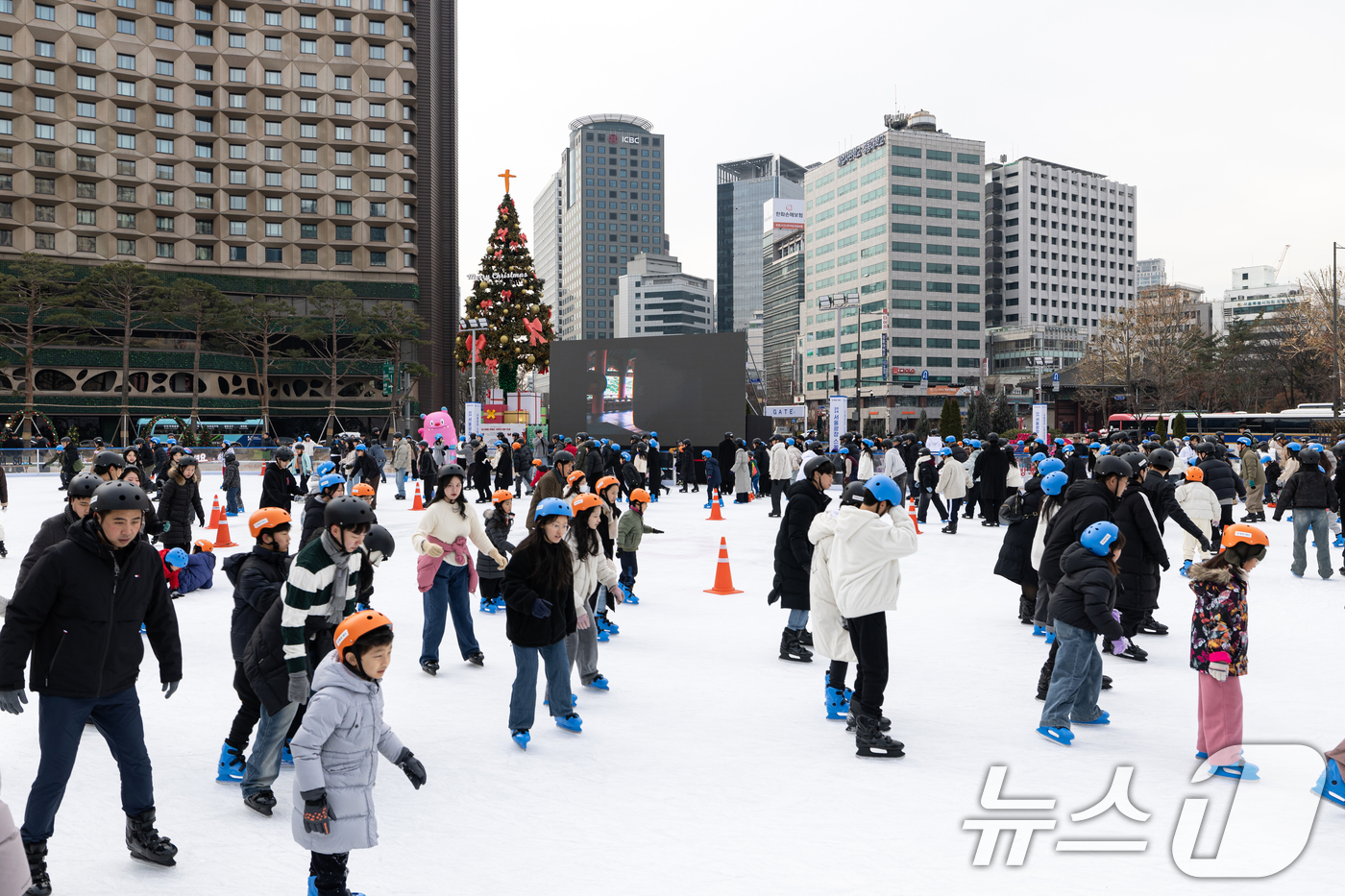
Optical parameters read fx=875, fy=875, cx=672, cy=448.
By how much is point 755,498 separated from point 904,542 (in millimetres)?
18521

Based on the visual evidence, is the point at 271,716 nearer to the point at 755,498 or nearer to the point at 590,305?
the point at 755,498

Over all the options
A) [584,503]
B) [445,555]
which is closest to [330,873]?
[584,503]

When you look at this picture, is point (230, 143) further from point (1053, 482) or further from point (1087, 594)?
point (1087, 594)

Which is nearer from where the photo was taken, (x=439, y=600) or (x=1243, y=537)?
(x=1243, y=537)

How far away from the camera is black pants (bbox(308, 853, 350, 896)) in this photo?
3080 millimetres

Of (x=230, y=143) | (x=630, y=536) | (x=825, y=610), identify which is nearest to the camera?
(x=825, y=610)

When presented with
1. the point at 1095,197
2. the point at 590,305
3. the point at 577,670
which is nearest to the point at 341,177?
the point at 577,670

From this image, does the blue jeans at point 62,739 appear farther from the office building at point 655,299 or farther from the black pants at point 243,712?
the office building at point 655,299

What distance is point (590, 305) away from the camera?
187 meters

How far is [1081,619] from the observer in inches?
197

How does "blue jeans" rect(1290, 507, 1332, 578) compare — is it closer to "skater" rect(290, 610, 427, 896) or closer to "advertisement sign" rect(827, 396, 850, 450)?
"skater" rect(290, 610, 427, 896)

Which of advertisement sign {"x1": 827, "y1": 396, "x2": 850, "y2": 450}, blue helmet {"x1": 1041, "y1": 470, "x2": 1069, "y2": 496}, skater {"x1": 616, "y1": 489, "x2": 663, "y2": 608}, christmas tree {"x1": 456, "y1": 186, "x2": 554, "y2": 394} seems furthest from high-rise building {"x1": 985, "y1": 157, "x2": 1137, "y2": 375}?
blue helmet {"x1": 1041, "y1": 470, "x2": 1069, "y2": 496}

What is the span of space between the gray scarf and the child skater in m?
1.52

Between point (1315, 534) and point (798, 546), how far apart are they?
785cm
